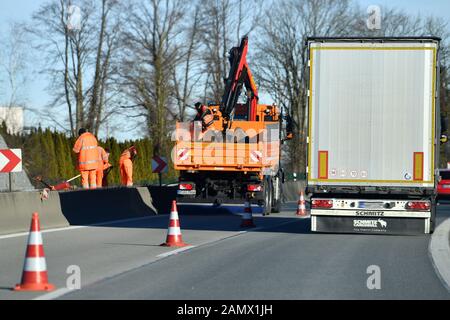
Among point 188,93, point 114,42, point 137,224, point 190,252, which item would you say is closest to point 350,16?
point 188,93

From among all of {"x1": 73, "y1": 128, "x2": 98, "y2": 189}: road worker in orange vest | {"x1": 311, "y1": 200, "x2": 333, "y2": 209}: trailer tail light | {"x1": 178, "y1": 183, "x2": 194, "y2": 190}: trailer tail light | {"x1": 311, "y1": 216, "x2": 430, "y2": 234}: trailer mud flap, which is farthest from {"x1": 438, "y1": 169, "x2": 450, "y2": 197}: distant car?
{"x1": 311, "y1": 200, "x2": 333, "y2": 209}: trailer tail light

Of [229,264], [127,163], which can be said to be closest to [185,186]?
[127,163]

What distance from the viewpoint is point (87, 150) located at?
25969 millimetres

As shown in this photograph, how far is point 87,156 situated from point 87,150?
21 cm

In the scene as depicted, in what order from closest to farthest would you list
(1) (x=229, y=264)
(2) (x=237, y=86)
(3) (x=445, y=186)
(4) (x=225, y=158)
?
(1) (x=229, y=264) → (4) (x=225, y=158) → (2) (x=237, y=86) → (3) (x=445, y=186)

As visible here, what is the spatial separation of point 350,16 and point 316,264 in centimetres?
5401

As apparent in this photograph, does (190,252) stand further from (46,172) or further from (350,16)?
(350,16)

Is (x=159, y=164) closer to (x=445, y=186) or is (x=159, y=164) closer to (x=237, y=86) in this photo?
(x=237, y=86)

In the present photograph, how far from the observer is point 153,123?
2446 inches

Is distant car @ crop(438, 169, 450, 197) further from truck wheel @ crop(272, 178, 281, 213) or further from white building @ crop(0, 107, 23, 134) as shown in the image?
white building @ crop(0, 107, 23, 134)

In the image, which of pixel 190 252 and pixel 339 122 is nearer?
pixel 190 252

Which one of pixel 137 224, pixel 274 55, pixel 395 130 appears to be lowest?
pixel 137 224

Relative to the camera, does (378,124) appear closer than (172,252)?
No

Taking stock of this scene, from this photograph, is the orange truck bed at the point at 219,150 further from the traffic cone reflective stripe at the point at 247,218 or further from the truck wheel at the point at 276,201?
the traffic cone reflective stripe at the point at 247,218
